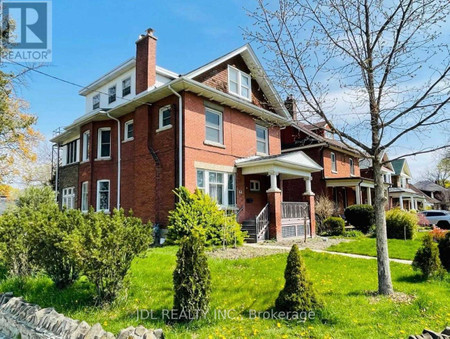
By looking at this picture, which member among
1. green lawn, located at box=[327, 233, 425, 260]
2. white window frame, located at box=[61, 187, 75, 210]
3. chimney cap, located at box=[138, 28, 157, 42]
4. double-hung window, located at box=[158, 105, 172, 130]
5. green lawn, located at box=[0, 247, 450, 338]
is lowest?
green lawn, located at box=[327, 233, 425, 260]

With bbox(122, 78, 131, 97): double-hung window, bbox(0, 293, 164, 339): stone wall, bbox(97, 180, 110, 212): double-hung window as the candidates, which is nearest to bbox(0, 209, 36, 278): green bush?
bbox(0, 293, 164, 339): stone wall

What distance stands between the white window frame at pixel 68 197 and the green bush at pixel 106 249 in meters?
16.2

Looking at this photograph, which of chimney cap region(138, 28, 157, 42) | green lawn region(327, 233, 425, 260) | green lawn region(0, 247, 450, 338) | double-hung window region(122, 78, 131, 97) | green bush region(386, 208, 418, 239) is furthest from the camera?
double-hung window region(122, 78, 131, 97)

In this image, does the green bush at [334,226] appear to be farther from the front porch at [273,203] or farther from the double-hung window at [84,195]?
the double-hung window at [84,195]

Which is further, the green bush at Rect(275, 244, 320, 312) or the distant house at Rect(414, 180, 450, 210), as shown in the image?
the distant house at Rect(414, 180, 450, 210)

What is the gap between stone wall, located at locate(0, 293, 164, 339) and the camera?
4.03 metres

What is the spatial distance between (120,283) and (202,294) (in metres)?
1.73

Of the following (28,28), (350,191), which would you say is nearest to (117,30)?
(28,28)

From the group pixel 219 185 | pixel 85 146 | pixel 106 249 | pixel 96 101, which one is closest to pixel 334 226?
pixel 219 185

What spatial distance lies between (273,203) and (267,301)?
938 centimetres

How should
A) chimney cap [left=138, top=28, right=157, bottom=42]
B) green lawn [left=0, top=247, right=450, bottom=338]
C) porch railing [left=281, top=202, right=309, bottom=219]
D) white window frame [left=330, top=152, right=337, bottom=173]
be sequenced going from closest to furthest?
green lawn [left=0, top=247, right=450, bottom=338] < porch railing [left=281, top=202, right=309, bottom=219] < chimney cap [left=138, top=28, right=157, bottom=42] < white window frame [left=330, top=152, right=337, bottom=173]

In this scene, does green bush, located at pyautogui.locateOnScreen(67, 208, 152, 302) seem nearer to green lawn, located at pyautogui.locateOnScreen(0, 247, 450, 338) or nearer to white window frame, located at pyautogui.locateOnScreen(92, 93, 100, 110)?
green lawn, located at pyautogui.locateOnScreen(0, 247, 450, 338)

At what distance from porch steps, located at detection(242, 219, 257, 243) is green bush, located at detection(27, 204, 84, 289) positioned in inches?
347

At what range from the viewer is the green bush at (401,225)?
16.3 m
